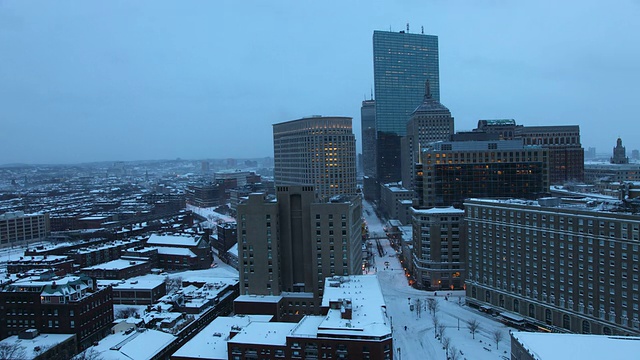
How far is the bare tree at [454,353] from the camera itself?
66825mm

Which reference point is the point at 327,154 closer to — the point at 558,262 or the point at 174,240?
the point at 174,240

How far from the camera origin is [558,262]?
78.8m

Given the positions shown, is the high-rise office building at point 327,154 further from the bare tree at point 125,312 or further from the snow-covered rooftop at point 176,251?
the bare tree at point 125,312

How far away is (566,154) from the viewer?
194m

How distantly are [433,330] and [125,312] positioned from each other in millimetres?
57310

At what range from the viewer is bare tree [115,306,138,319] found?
8892 centimetres

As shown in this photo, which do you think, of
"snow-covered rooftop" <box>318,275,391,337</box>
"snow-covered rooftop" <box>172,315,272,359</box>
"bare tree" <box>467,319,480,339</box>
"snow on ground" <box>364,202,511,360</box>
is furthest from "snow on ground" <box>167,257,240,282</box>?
"bare tree" <box>467,319,480,339</box>

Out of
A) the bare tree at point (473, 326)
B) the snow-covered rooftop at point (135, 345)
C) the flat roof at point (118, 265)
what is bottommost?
the bare tree at point (473, 326)

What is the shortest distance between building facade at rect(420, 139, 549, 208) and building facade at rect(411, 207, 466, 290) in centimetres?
1863

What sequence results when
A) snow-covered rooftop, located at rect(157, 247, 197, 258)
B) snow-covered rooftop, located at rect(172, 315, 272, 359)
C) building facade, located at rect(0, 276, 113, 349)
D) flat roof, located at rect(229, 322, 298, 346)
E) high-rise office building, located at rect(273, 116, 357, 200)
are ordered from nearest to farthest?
flat roof, located at rect(229, 322, 298, 346)
snow-covered rooftop, located at rect(172, 315, 272, 359)
building facade, located at rect(0, 276, 113, 349)
snow-covered rooftop, located at rect(157, 247, 197, 258)
high-rise office building, located at rect(273, 116, 357, 200)

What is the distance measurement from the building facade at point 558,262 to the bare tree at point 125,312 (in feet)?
217

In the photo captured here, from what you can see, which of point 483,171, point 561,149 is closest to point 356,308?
point 483,171

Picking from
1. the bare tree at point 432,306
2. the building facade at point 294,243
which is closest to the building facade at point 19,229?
the building facade at point 294,243

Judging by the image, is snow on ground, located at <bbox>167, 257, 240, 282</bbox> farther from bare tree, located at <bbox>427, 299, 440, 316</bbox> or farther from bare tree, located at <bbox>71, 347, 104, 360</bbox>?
bare tree, located at <bbox>71, 347, 104, 360</bbox>
